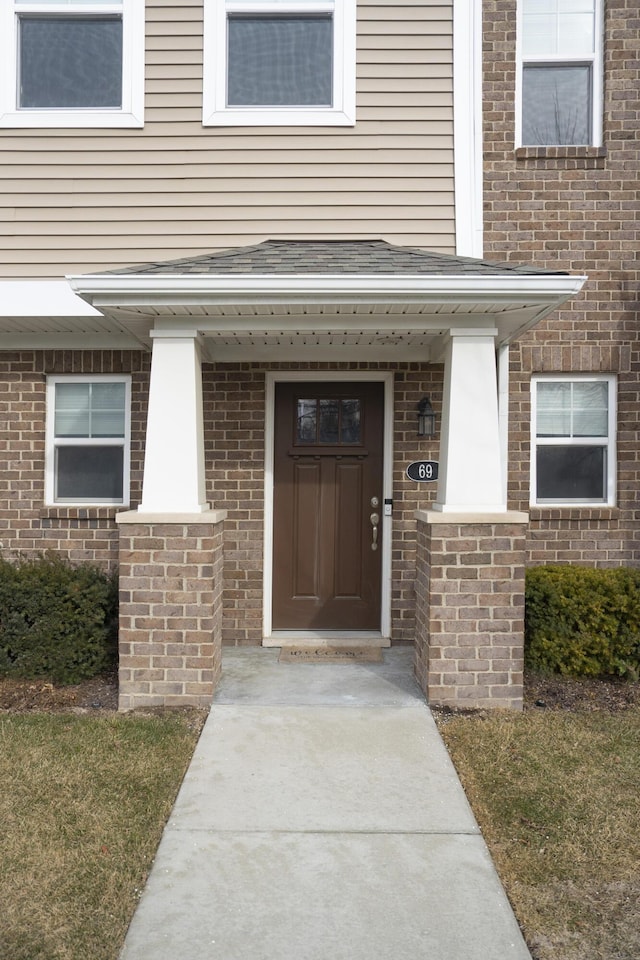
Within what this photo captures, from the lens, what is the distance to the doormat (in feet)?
19.9

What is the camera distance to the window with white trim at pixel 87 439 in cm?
671

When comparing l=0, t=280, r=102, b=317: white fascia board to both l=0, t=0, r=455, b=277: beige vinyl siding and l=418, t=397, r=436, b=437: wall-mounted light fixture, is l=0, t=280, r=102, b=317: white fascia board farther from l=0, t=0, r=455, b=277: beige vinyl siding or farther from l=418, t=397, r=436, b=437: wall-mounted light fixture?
l=418, t=397, r=436, b=437: wall-mounted light fixture

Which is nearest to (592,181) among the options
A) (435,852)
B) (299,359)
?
(299,359)

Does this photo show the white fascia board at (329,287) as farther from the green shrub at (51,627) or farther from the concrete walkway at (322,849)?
the concrete walkway at (322,849)

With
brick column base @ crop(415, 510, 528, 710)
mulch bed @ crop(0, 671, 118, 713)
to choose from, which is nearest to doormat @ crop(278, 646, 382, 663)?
brick column base @ crop(415, 510, 528, 710)

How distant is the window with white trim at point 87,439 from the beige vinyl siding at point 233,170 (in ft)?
3.45

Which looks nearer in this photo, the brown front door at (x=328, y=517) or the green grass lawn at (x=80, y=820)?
the green grass lawn at (x=80, y=820)

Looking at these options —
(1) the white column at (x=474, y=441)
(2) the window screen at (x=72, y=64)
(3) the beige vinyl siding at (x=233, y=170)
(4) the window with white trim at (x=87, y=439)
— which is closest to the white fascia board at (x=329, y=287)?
(1) the white column at (x=474, y=441)

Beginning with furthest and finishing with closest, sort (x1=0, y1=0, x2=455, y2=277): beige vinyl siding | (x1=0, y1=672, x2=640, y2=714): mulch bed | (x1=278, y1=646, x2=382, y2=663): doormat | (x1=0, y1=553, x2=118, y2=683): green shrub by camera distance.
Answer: (x1=0, y1=0, x2=455, y2=277): beige vinyl siding
(x1=278, y1=646, x2=382, y2=663): doormat
(x1=0, y1=553, x2=118, y2=683): green shrub
(x1=0, y1=672, x2=640, y2=714): mulch bed

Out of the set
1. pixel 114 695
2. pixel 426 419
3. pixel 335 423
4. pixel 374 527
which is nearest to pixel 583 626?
pixel 374 527

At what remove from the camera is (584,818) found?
11.8ft

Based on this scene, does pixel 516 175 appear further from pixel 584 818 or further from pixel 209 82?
pixel 584 818

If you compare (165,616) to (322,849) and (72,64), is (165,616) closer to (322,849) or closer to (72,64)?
(322,849)

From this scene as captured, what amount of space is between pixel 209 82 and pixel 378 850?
19.9ft
